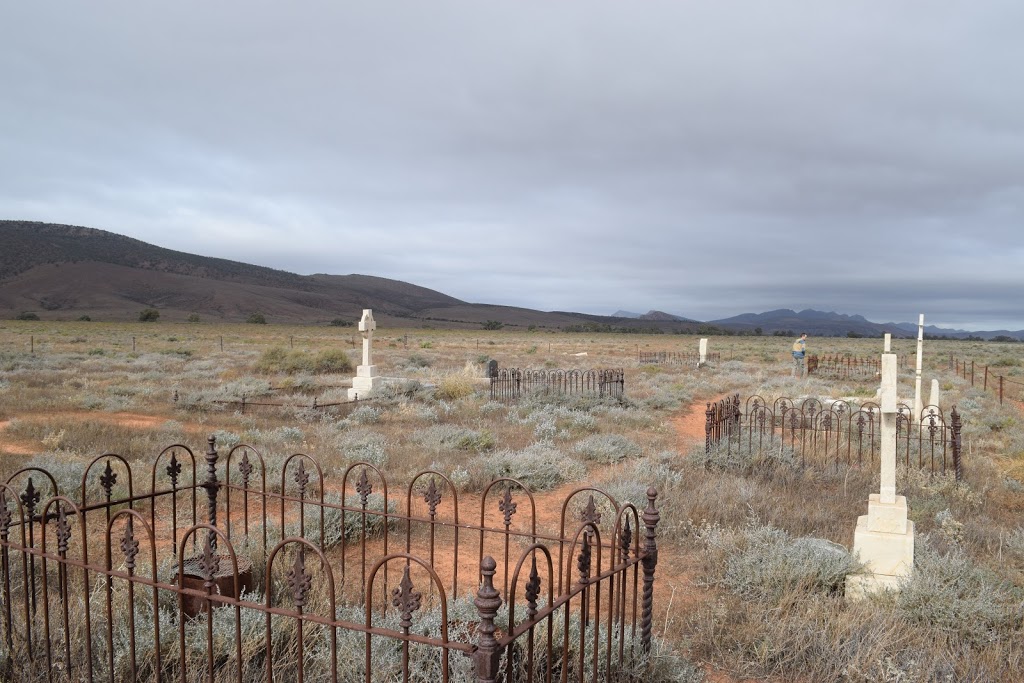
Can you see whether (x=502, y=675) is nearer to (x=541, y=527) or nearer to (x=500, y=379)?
(x=541, y=527)

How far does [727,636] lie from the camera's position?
411 cm

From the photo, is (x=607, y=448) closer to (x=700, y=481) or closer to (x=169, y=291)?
(x=700, y=481)

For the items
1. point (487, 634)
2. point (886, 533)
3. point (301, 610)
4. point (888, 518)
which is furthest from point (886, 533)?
point (301, 610)

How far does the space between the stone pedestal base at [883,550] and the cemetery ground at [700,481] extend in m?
0.16

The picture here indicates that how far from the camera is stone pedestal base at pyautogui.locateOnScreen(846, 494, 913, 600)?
4.74 metres

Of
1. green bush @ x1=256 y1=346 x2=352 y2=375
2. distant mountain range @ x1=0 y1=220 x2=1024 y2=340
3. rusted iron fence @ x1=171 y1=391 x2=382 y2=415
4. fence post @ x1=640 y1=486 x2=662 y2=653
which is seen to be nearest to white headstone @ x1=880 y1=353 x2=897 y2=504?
fence post @ x1=640 y1=486 x2=662 y2=653

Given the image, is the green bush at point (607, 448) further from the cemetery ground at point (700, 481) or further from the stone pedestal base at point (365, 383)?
Answer: the stone pedestal base at point (365, 383)

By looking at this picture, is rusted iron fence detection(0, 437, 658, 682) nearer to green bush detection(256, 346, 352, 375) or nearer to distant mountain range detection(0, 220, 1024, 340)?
green bush detection(256, 346, 352, 375)

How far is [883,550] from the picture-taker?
4.89 meters

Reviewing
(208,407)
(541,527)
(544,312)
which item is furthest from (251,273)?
(541,527)

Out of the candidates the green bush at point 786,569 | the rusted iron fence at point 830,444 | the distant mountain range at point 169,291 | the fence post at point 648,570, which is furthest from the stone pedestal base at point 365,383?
the distant mountain range at point 169,291

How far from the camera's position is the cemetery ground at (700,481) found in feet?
13.1

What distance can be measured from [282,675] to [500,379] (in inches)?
509

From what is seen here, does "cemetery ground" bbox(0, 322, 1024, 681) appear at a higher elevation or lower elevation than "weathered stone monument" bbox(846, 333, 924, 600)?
lower
